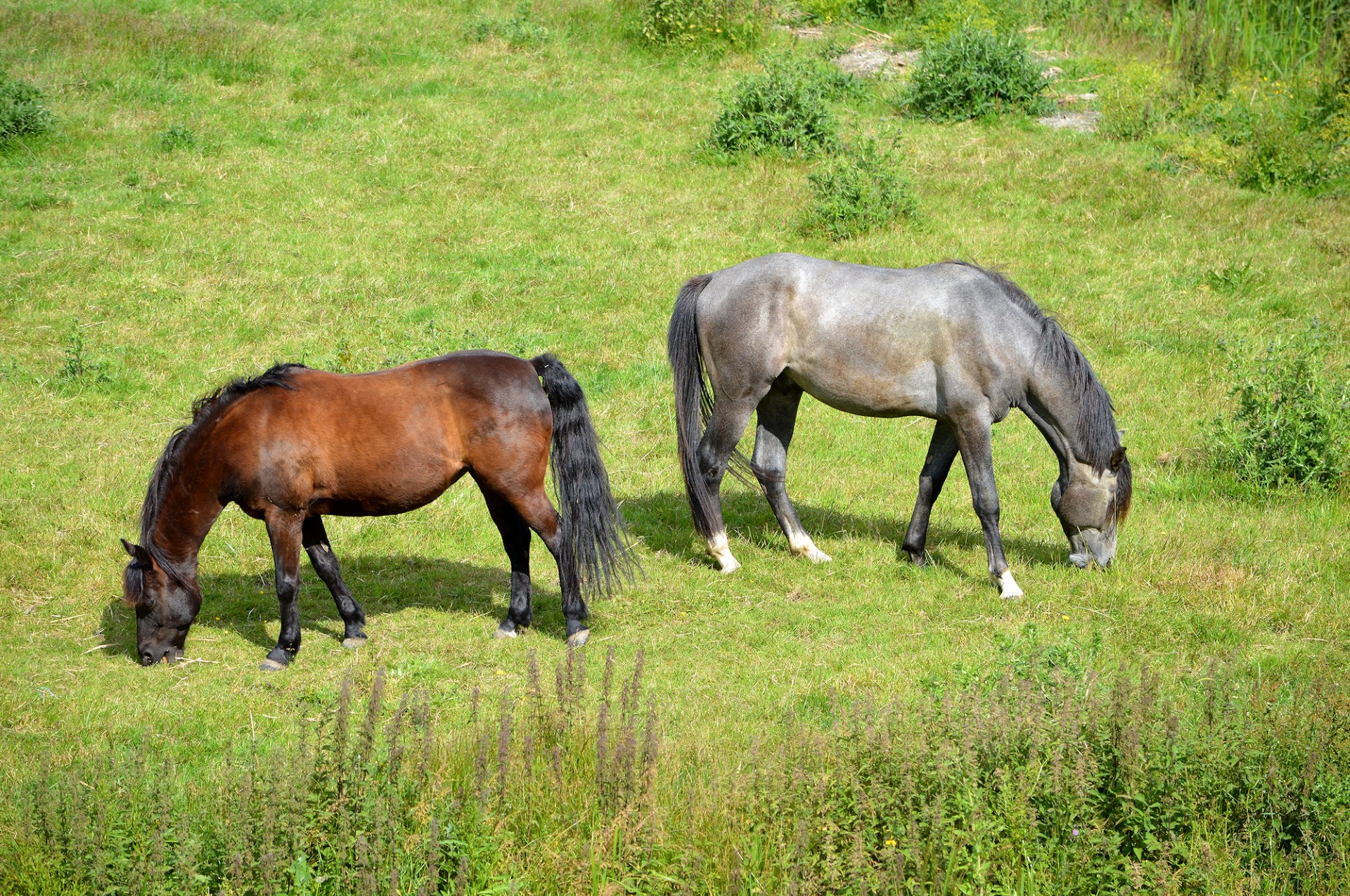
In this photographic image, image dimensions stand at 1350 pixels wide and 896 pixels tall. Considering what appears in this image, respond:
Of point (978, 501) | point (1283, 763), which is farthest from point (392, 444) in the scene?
point (1283, 763)

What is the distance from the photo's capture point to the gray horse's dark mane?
8125mm

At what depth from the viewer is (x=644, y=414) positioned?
11.3 metres

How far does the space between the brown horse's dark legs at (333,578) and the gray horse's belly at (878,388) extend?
3430 mm

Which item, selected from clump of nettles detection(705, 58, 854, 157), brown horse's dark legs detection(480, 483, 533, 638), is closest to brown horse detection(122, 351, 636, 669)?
brown horse's dark legs detection(480, 483, 533, 638)

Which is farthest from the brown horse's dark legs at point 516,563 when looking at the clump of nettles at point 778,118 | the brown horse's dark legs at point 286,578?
the clump of nettles at point 778,118

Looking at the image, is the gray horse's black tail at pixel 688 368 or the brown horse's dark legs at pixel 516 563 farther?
the gray horse's black tail at pixel 688 368

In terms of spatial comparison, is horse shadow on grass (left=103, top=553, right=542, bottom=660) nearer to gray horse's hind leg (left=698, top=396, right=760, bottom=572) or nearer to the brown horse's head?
the brown horse's head

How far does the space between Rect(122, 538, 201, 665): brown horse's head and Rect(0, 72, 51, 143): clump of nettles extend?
38.0 ft

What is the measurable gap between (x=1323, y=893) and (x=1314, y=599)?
3921 millimetres

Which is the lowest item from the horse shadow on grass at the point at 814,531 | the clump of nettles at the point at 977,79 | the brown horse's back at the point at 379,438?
the horse shadow on grass at the point at 814,531

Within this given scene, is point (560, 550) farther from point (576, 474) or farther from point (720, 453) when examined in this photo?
point (720, 453)

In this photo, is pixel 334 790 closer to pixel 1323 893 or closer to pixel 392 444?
pixel 392 444

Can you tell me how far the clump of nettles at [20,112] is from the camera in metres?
15.9

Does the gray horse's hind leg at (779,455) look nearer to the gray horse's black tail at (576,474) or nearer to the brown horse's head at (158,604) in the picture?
the gray horse's black tail at (576,474)
